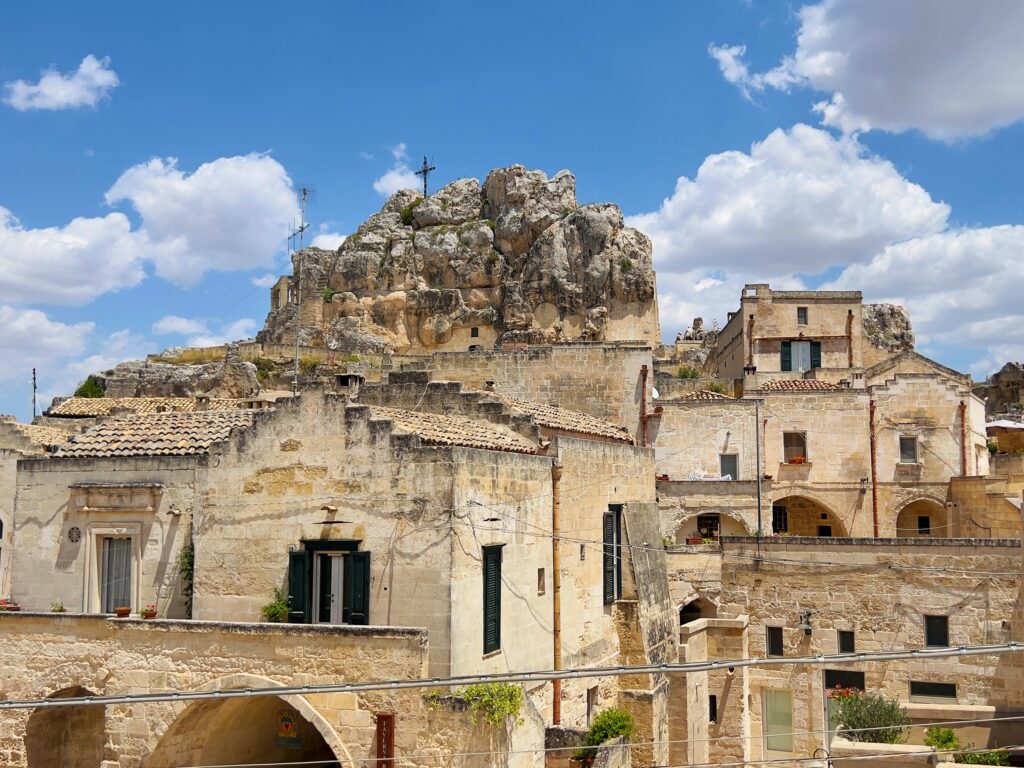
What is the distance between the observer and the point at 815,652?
87.5 ft

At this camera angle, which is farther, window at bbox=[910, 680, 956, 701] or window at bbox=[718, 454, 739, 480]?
window at bbox=[718, 454, 739, 480]

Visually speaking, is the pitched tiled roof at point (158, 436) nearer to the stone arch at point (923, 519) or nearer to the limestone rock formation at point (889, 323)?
the stone arch at point (923, 519)

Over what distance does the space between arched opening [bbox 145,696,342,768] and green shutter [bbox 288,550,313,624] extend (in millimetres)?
1668

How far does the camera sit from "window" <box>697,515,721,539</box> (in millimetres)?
33500

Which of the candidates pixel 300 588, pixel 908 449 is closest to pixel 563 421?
pixel 300 588

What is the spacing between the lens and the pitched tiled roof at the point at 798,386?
1379 inches

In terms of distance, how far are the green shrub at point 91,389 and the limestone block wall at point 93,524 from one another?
43.4 metres

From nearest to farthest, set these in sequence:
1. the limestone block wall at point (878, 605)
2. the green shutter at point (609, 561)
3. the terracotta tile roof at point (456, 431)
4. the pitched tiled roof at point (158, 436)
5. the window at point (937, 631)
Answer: the terracotta tile roof at point (456, 431) < the pitched tiled roof at point (158, 436) < the green shutter at point (609, 561) < the limestone block wall at point (878, 605) < the window at point (937, 631)

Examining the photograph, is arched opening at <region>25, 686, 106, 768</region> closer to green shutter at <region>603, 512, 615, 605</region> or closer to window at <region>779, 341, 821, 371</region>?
green shutter at <region>603, 512, 615, 605</region>

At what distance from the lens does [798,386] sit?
37.1 m

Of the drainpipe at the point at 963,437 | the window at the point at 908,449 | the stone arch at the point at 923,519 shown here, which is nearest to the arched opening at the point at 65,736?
the stone arch at the point at 923,519

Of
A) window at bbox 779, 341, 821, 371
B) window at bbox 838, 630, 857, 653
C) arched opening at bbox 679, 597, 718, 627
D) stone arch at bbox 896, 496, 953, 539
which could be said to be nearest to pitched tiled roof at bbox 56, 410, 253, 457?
arched opening at bbox 679, 597, 718, 627

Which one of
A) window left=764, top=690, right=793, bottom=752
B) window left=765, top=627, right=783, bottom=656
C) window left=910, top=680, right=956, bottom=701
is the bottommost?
window left=764, top=690, right=793, bottom=752

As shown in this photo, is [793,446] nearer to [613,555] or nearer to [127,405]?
[613,555]
